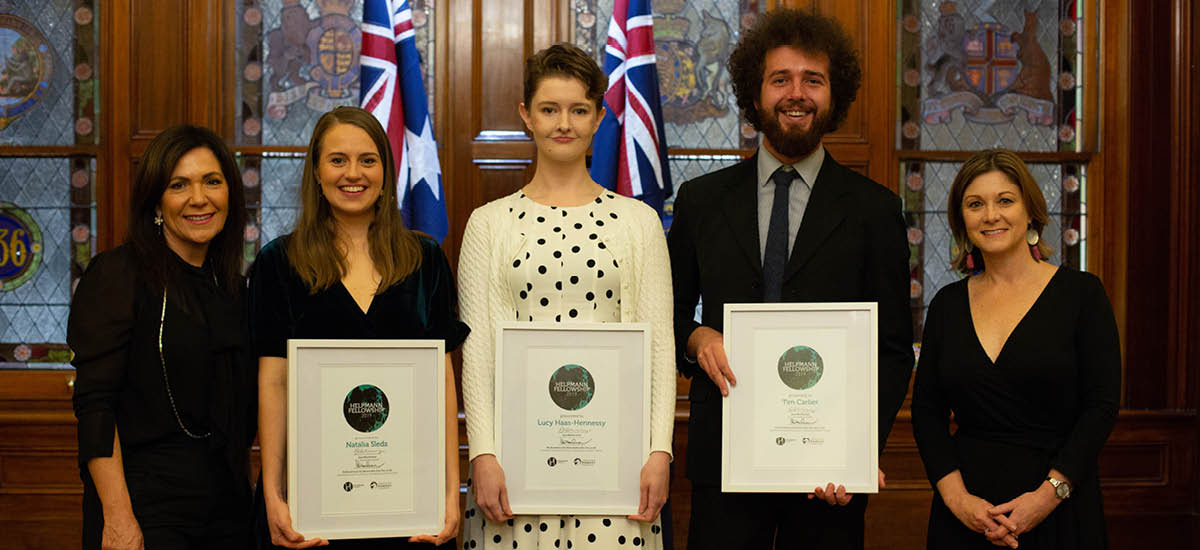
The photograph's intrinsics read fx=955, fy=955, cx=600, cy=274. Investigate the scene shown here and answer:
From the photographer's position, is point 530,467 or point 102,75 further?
point 102,75

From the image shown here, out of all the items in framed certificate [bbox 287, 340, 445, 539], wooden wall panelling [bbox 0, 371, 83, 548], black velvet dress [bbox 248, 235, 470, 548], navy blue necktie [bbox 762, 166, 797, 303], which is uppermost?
navy blue necktie [bbox 762, 166, 797, 303]

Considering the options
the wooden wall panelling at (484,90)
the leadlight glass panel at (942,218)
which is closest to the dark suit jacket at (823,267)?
the wooden wall panelling at (484,90)

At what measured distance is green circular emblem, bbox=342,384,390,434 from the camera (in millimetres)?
2078

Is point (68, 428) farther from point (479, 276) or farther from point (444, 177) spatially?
point (479, 276)

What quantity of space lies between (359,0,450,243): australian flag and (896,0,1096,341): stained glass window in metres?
2.03

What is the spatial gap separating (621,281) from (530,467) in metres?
0.49

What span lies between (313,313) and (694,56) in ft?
8.08

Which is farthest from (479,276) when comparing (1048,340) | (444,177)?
(444,177)

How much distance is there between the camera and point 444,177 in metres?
3.93

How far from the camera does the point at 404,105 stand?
3.59 meters

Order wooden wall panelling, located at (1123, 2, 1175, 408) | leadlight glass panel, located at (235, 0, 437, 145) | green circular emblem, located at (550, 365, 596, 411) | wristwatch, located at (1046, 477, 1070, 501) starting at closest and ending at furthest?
green circular emblem, located at (550, 365, 596, 411) → wristwatch, located at (1046, 477, 1070, 501) → leadlight glass panel, located at (235, 0, 437, 145) → wooden wall panelling, located at (1123, 2, 1175, 408)

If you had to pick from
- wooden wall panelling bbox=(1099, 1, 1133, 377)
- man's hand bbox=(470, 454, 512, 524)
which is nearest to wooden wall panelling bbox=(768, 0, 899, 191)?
wooden wall panelling bbox=(1099, 1, 1133, 377)

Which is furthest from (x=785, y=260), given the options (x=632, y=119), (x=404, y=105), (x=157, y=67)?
(x=157, y=67)

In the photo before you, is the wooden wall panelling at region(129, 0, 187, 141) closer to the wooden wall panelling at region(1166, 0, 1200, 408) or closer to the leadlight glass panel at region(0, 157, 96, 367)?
the leadlight glass panel at region(0, 157, 96, 367)
